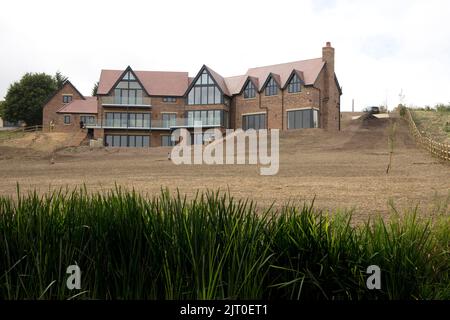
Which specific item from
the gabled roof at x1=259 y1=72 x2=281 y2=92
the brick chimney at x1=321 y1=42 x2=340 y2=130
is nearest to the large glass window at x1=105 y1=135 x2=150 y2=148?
the gabled roof at x1=259 y1=72 x2=281 y2=92

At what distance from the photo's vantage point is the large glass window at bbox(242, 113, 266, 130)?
5809 centimetres

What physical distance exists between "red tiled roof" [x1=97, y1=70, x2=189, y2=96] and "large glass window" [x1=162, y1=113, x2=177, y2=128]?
267cm

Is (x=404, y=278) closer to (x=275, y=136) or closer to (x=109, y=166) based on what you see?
(x=109, y=166)

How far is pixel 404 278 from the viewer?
6.02 meters

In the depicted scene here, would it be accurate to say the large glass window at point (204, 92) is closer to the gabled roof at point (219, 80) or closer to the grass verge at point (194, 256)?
the gabled roof at point (219, 80)

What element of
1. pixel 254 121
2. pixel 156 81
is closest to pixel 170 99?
pixel 156 81

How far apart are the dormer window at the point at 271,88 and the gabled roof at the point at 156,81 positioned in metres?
11.3

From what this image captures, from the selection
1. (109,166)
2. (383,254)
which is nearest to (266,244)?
(383,254)

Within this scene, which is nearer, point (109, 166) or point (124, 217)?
point (124, 217)

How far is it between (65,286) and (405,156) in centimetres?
2959

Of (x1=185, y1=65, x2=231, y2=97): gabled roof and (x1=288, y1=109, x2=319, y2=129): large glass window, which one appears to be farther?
(x1=185, y1=65, x2=231, y2=97): gabled roof

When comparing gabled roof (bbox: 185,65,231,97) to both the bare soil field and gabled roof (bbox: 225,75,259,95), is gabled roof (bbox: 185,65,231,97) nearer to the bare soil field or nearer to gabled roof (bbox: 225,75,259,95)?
gabled roof (bbox: 225,75,259,95)

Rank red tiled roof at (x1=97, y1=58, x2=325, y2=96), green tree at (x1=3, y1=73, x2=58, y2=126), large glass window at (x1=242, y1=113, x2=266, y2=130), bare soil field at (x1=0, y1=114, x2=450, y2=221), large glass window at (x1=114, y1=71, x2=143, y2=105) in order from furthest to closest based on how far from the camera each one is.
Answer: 1. green tree at (x1=3, y1=73, x2=58, y2=126)
2. large glass window at (x1=114, y1=71, x2=143, y2=105)
3. large glass window at (x1=242, y1=113, x2=266, y2=130)
4. red tiled roof at (x1=97, y1=58, x2=325, y2=96)
5. bare soil field at (x1=0, y1=114, x2=450, y2=221)

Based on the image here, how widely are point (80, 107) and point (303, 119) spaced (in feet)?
104
